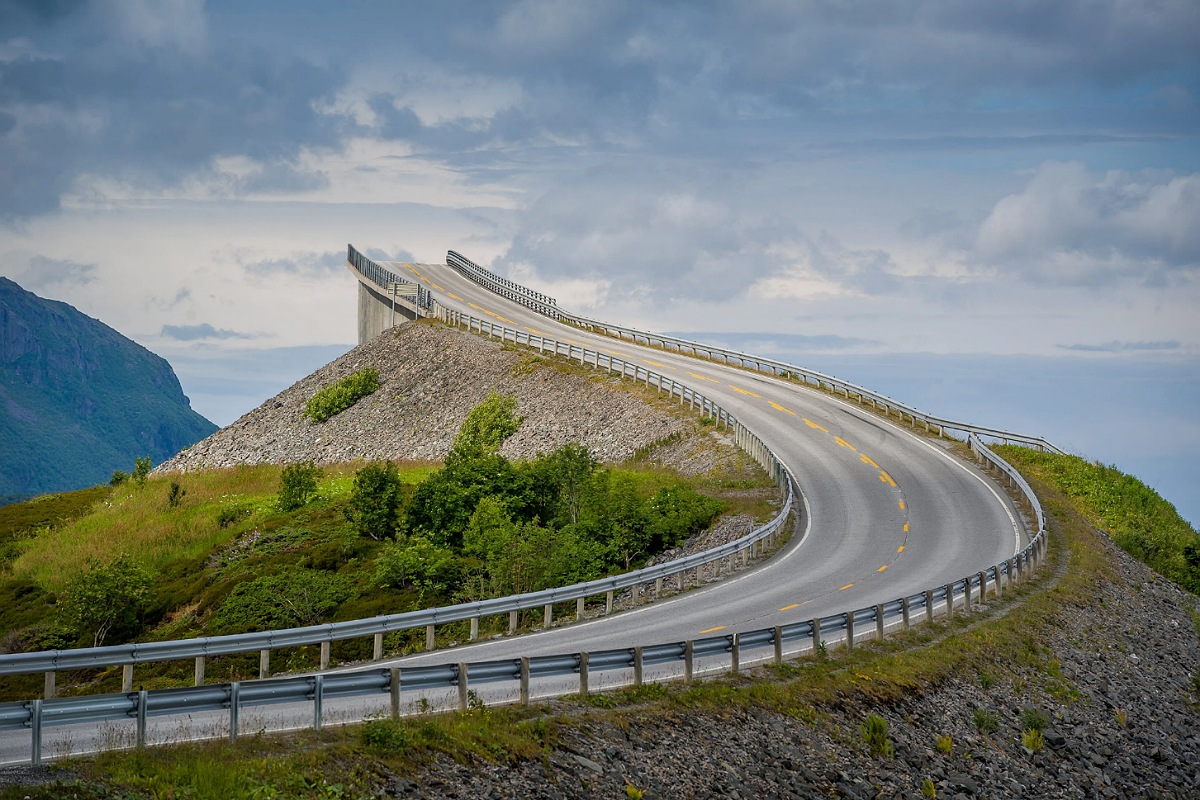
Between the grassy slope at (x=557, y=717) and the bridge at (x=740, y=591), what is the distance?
52 cm

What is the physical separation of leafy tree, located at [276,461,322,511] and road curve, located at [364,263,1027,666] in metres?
19.3

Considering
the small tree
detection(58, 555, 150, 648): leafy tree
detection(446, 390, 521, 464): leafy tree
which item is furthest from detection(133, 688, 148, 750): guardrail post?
the small tree

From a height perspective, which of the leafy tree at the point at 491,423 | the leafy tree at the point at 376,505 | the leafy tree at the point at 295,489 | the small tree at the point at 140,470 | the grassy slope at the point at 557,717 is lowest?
the grassy slope at the point at 557,717

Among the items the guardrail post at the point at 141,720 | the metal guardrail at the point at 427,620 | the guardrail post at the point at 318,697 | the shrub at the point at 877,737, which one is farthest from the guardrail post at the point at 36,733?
the shrub at the point at 877,737

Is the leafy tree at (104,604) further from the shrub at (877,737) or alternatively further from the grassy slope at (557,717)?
the shrub at (877,737)

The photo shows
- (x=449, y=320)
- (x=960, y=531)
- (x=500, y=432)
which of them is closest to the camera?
(x=960, y=531)

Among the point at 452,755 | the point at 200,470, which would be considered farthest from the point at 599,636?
the point at 200,470

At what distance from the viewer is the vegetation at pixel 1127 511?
46.2m

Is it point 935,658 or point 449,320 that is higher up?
point 449,320

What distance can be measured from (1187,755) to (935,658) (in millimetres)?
5796

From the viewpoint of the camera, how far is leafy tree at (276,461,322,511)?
53.9 meters

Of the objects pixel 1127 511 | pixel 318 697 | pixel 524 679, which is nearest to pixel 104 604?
pixel 524 679

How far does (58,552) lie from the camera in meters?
54.4

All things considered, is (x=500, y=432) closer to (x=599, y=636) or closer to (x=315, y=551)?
(x=315, y=551)
